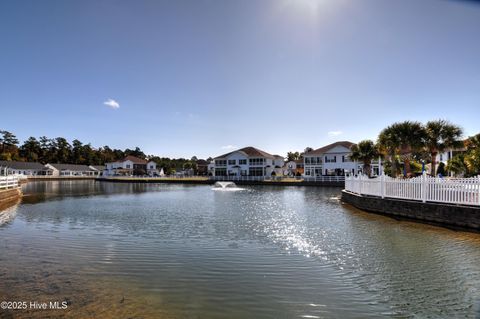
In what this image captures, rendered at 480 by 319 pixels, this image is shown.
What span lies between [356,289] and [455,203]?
9626 mm

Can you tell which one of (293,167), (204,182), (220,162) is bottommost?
(204,182)

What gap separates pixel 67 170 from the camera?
334 ft

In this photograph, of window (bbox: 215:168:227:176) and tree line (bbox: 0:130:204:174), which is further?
tree line (bbox: 0:130:204:174)

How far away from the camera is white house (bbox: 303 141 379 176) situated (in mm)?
57844

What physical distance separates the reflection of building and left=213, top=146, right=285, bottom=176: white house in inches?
2173

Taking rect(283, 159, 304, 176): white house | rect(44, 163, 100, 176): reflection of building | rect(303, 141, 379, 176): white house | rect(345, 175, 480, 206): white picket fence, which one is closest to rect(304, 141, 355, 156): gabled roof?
rect(303, 141, 379, 176): white house

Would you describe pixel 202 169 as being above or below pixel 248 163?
below

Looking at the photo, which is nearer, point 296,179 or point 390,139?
point 390,139

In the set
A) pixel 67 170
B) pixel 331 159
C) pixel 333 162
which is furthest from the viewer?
pixel 67 170

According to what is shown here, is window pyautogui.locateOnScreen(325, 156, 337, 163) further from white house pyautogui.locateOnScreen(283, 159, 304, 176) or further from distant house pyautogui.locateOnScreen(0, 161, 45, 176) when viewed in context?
distant house pyautogui.locateOnScreen(0, 161, 45, 176)

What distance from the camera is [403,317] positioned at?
4.94 metres

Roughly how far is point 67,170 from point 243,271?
4322 inches

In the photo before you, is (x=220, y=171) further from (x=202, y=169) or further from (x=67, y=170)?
(x=67, y=170)

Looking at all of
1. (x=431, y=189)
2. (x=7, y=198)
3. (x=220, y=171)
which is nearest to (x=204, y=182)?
(x=220, y=171)
